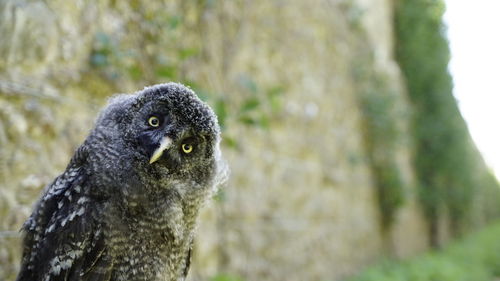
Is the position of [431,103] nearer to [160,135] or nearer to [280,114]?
[280,114]

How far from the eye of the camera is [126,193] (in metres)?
1.49

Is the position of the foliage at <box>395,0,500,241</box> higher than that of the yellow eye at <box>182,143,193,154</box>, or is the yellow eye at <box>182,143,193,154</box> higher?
the foliage at <box>395,0,500,241</box>

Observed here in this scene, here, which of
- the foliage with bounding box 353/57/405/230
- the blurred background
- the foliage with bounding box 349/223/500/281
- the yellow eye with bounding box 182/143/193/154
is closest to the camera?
the yellow eye with bounding box 182/143/193/154

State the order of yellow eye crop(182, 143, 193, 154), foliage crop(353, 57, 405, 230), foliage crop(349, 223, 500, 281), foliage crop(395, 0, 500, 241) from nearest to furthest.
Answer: yellow eye crop(182, 143, 193, 154)
foliage crop(349, 223, 500, 281)
foliage crop(353, 57, 405, 230)
foliage crop(395, 0, 500, 241)

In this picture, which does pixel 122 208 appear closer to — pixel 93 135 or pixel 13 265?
pixel 93 135

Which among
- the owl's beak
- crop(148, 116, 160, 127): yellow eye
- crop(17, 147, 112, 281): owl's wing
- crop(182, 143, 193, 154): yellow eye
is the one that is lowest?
crop(17, 147, 112, 281): owl's wing

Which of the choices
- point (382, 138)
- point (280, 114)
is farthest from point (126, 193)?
point (382, 138)

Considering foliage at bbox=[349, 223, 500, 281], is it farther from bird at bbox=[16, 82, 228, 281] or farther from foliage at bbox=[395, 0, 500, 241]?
bird at bbox=[16, 82, 228, 281]

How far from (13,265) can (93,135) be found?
84cm

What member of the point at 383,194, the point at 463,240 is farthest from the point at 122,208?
the point at 463,240

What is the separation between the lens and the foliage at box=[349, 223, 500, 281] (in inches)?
261

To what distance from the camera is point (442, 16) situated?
1199cm

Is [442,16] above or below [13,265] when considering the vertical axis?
above

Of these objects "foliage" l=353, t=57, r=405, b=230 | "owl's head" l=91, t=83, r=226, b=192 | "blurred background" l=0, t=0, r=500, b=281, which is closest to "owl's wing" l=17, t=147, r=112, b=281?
"owl's head" l=91, t=83, r=226, b=192
